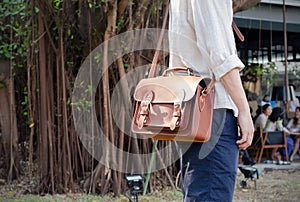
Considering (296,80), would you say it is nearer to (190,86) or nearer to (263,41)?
(263,41)

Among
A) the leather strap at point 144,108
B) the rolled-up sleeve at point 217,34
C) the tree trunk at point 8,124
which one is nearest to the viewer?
the rolled-up sleeve at point 217,34

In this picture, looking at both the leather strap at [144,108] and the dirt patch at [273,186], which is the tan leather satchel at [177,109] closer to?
the leather strap at [144,108]

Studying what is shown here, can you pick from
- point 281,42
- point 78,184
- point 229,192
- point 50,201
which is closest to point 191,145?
point 229,192

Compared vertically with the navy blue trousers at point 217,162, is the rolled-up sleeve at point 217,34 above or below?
above

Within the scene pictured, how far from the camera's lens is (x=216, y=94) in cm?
171

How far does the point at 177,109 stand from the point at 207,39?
233 mm

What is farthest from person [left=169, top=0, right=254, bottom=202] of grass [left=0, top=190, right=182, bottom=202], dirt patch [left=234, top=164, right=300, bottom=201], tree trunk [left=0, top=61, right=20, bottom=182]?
tree trunk [left=0, top=61, right=20, bottom=182]

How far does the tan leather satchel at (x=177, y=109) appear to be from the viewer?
1651 millimetres

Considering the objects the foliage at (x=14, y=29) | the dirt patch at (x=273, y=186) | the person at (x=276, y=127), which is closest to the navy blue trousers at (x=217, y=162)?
the dirt patch at (x=273, y=186)

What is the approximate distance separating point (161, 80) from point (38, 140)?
15.6ft

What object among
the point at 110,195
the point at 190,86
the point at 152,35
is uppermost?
the point at 152,35

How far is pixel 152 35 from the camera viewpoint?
5.80 m

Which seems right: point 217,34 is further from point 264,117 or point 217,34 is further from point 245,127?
point 264,117

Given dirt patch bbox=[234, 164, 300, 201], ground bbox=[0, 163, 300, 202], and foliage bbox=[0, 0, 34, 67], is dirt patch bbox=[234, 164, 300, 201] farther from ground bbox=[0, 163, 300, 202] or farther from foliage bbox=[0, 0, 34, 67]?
foliage bbox=[0, 0, 34, 67]
